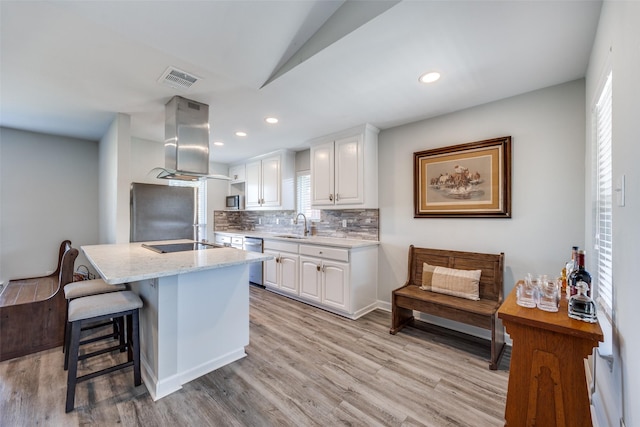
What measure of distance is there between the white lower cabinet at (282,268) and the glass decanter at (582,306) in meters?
2.85

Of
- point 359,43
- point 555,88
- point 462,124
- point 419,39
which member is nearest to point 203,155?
point 359,43

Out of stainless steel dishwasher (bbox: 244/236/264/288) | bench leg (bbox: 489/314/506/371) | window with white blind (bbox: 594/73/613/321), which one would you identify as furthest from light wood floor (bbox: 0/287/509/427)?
stainless steel dishwasher (bbox: 244/236/264/288)

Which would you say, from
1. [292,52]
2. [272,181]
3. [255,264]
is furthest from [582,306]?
[272,181]

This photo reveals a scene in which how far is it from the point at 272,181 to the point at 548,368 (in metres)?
4.13

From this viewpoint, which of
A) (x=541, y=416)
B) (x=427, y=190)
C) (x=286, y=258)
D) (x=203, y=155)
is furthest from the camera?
(x=286, y=258)

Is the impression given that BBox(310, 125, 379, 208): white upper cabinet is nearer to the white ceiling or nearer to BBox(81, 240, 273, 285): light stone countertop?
the white ceiling

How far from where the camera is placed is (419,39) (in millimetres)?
1627

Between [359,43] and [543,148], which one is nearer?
[359,43]

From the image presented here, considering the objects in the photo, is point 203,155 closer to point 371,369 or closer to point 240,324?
point 240,324

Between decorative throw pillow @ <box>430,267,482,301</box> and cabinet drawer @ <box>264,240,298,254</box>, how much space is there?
183 cm

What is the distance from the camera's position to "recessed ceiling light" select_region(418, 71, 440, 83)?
6.73ft

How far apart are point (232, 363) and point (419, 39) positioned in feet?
8.92

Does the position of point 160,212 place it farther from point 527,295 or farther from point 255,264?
point 527,295

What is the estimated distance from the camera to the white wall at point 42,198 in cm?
357
